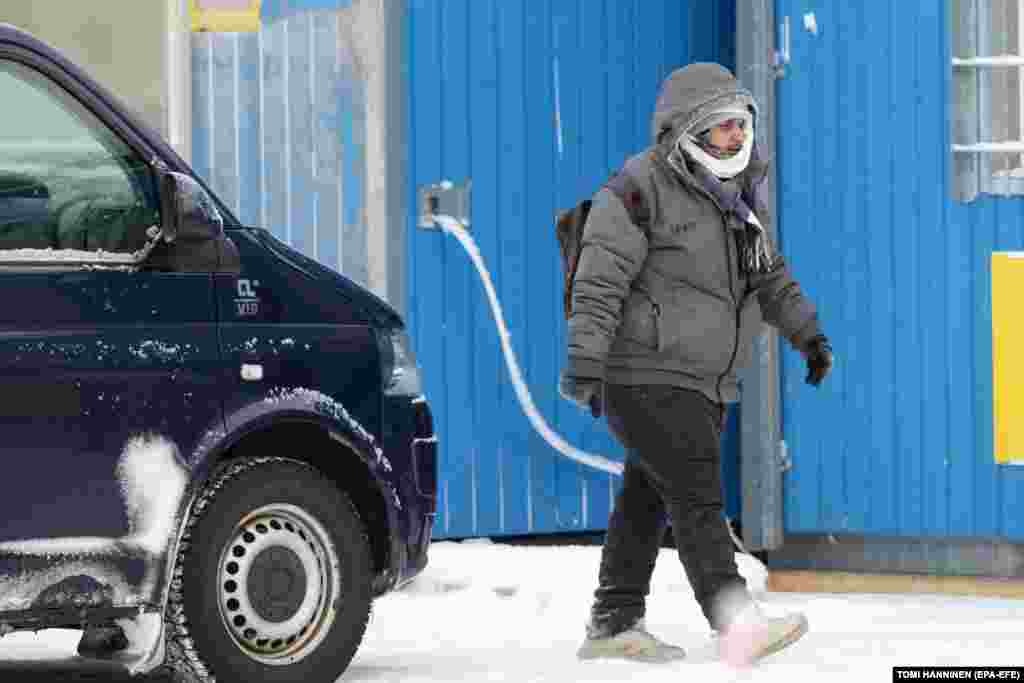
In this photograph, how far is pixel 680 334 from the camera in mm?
7938

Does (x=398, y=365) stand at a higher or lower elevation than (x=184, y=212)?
lower

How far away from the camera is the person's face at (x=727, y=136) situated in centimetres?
809

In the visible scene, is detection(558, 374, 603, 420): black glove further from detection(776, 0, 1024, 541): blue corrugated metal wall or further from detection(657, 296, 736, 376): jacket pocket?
detection(776, 0, 1024, 541): blue corrugated metal wall

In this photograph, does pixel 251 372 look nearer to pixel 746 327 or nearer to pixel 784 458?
pixel 746 327

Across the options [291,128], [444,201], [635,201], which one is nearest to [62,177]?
[635,201]

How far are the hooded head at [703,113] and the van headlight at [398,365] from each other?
1005 mm

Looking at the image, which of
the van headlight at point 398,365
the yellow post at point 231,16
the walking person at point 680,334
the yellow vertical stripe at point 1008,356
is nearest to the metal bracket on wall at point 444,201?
the yellow post at point 231,16

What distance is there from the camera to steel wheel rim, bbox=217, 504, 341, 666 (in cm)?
733

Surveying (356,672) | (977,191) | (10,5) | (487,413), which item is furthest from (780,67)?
(356,672)

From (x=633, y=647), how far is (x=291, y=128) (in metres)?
3.10

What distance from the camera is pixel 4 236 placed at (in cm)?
692

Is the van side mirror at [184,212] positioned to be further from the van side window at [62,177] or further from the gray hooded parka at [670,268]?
the gray hooded parka at [670,268]

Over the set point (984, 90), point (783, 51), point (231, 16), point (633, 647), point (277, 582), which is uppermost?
point (231, 16)

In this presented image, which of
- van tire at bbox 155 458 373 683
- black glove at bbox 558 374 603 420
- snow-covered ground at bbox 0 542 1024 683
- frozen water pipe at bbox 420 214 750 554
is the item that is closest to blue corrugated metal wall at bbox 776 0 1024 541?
snow-covered ground at bbox 0 542 1024 683
